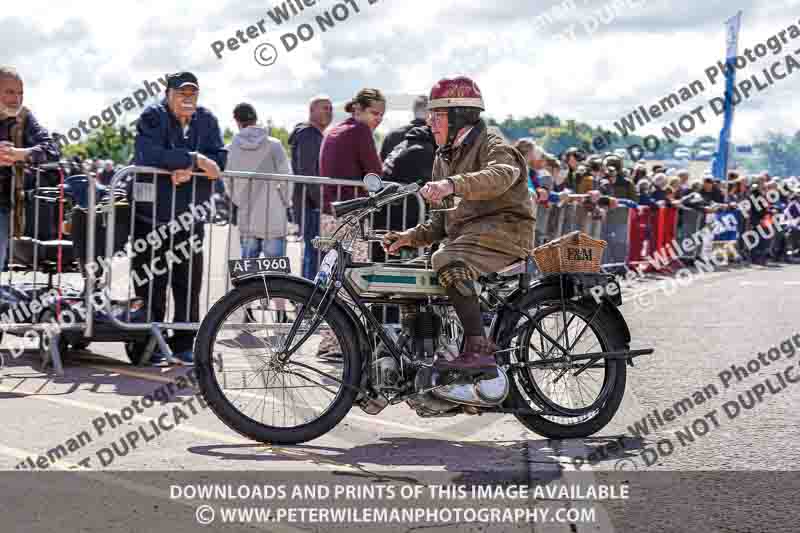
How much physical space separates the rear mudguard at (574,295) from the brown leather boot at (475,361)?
0.27 metres

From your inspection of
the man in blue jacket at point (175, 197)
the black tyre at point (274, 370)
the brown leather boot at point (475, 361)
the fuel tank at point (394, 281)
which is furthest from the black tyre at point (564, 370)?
Result: the man in blue jacket at point (175, 197)

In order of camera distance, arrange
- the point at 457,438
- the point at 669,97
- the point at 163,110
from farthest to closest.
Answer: the point at 669,97 → the point at 163,110 → the point at 457,438

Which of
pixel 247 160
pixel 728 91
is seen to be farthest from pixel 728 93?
pixel 247 160

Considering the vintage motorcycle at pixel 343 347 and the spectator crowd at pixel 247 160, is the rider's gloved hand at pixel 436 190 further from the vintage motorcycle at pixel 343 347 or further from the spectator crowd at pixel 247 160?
the spectator crowd at pixel 247 160

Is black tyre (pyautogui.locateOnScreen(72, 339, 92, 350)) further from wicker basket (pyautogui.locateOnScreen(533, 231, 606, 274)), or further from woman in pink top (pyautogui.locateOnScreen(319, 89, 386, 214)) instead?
wicker basket (pyautogui.locateOnScreen(533, 231, 606, 274))

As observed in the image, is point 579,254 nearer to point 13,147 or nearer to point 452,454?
point 452,454

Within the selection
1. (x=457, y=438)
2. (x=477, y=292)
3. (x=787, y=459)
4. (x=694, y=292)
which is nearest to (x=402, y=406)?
(x=457, y=438)

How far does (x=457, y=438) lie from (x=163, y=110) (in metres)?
3.62

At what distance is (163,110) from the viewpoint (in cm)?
863

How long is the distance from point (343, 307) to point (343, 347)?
0.20m

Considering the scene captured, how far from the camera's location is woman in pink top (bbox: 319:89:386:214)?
30.6ft

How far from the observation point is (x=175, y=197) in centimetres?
865

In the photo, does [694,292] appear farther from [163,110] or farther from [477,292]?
[477,292]

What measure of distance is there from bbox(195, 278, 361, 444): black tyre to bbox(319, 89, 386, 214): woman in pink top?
3459mm
